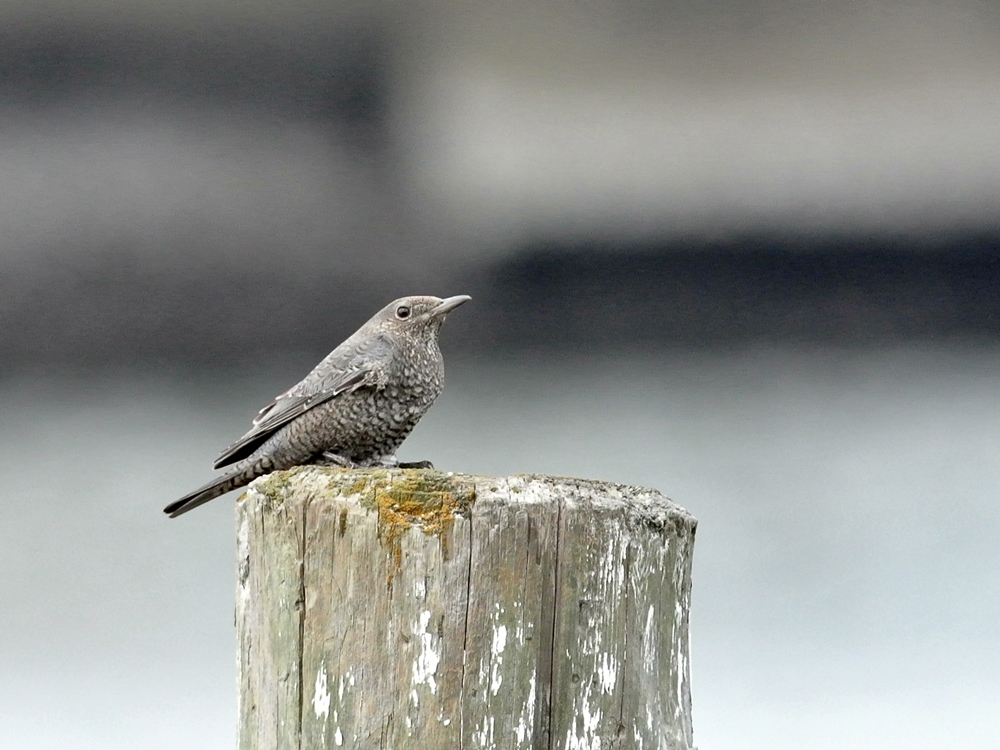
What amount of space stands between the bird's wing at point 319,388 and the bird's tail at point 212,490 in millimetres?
53

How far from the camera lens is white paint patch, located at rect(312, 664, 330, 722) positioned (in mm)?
1433

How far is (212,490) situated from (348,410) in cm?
37

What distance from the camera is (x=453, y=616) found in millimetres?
1416

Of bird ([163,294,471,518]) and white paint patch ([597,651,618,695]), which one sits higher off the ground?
bird ([163,294,471,518])

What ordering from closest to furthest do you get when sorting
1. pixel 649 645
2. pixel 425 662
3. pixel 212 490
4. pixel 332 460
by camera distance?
1. pixel 425 662
2. pixel 649 645
3. pixel 212 490
4. pixel 332 460

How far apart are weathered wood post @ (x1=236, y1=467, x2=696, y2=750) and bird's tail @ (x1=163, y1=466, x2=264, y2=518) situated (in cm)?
109

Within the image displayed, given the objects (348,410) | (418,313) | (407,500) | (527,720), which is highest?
(418,313)

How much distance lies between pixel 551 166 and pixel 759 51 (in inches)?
29.5

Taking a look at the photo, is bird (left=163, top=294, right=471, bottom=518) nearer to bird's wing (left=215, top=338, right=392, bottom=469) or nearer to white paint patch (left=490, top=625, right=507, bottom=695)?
bird's wing (left=215, top=338, right=392, bottom=469)

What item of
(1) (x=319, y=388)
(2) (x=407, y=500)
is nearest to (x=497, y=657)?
(2) (x=407, y=500)

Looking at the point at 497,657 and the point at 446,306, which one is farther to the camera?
the point at 446,306

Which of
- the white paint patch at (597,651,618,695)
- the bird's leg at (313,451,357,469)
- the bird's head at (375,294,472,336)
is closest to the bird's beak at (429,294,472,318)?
the bird's head at (375,294,472,336)

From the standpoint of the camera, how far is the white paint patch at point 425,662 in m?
1.41

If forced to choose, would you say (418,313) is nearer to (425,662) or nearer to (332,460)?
(332,460)
